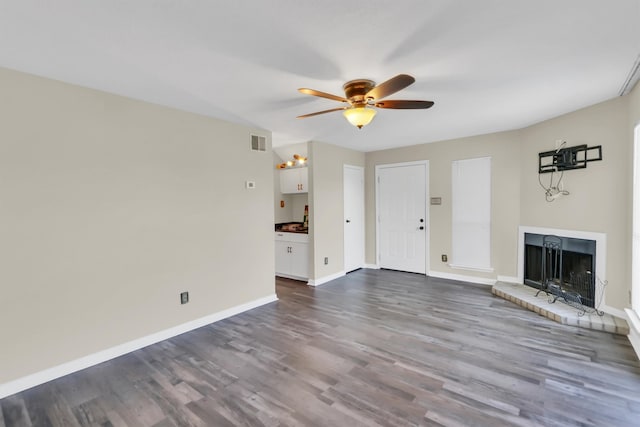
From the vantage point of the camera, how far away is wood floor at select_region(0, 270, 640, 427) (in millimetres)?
1916

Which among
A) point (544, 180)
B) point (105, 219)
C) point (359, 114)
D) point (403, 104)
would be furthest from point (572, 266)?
point (105, 219)

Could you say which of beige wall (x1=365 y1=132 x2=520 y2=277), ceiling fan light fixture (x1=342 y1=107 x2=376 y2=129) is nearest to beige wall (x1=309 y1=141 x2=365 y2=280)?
beige wall (x1=365 y1=132 x2=520 y2=277)

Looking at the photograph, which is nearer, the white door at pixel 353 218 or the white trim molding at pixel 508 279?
the white trim molding at pixel 508 279

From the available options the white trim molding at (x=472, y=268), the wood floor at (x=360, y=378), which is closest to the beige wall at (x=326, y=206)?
the wood floor at (x=360, y=378)

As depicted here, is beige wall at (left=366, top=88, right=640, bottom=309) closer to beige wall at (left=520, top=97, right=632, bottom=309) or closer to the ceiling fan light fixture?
beige wall at (left=520, top=97, right=632, bottom=309)

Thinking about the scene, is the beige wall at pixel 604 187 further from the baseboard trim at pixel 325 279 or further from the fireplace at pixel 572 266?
the baseboard trim at pixel 325 279

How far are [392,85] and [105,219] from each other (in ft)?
8.61

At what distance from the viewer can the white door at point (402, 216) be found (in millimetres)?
5352

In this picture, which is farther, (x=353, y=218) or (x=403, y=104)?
(x=353, y=218)

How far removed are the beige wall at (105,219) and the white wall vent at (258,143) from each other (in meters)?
0.18

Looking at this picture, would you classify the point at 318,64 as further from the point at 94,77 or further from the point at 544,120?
the point at 544,120

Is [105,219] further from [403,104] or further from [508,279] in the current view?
[508,279]

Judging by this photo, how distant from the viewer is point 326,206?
4.99 meters

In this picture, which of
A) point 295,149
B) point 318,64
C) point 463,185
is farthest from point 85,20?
point 463,185
